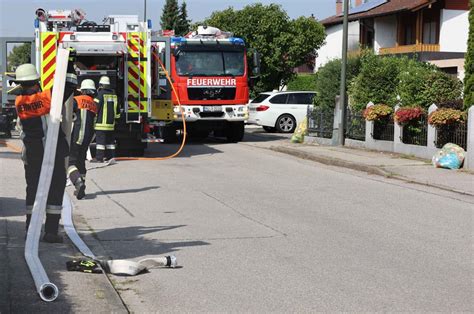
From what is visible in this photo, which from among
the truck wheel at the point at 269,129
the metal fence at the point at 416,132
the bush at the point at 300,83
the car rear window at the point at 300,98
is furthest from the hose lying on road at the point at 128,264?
the bush at the point at 300,83

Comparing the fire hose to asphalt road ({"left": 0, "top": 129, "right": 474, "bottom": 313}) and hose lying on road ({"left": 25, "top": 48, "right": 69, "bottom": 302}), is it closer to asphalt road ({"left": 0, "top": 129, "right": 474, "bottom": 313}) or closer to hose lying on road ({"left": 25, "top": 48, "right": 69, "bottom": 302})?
hose lying on road ({"left": 25, "top": 48, "right": 69, "bottom": 302})

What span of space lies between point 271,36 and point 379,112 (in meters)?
25.7

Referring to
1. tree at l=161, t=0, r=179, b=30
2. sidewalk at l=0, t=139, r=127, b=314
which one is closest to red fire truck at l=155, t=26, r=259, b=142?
sidewalk at l=0, t=139, r=127, b=314

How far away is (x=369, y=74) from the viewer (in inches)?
839

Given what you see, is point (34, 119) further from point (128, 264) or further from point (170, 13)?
point (170, 13)

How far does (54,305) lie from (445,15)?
38.5 m

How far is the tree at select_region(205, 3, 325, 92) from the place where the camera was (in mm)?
44062

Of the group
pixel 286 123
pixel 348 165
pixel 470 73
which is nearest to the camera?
pixel 470 73

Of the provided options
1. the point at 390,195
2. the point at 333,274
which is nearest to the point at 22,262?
the point at 333,274

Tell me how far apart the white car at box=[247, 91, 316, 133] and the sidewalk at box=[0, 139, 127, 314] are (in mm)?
20798

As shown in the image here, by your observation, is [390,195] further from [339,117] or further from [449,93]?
[339,117]

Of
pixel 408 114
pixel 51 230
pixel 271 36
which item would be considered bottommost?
pixel 51 230

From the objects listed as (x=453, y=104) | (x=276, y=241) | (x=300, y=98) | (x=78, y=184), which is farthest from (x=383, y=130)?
(x=276, y=241)

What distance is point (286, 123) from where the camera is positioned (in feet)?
99.6
